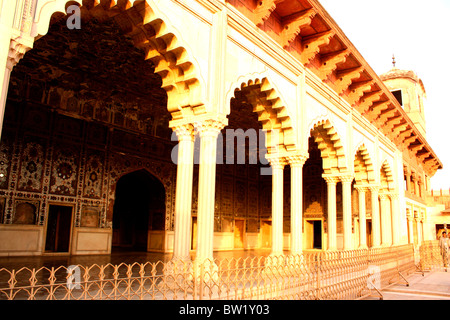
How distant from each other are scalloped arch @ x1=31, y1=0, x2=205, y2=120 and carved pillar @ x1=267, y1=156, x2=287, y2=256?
9.55 feet

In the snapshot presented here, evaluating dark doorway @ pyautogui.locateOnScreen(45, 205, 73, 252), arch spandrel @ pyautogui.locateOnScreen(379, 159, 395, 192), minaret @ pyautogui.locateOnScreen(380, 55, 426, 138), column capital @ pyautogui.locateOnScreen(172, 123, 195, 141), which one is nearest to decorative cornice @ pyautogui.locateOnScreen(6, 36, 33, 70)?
column capital @ pyautogui.locateOnScreen(172, 123, 195, 141)

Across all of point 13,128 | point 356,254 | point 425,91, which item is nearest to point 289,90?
point 356,254

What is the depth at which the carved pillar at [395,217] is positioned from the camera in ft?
50.3

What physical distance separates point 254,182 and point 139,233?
21.1 ft

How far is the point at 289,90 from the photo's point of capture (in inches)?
328

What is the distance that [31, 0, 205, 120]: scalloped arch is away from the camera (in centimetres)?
520

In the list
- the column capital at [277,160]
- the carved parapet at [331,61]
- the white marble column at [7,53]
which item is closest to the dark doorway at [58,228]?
the column capital at [277,160]

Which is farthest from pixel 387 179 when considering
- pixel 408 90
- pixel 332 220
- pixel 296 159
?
pixel 408 90

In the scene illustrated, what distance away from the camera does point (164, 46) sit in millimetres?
5707

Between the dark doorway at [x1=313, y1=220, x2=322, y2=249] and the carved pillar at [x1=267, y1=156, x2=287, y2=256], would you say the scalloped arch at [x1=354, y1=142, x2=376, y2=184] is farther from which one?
the dark doorway at [x1=313, y1=220, x2=322, y2=249]

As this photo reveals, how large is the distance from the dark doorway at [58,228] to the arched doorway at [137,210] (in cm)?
275

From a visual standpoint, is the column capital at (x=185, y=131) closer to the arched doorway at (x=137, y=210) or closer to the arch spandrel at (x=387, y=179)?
the arched doorway at (x=137, y=210)

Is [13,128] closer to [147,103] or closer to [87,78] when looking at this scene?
[87,78]

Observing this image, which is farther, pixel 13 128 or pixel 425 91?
pixel 425 91
